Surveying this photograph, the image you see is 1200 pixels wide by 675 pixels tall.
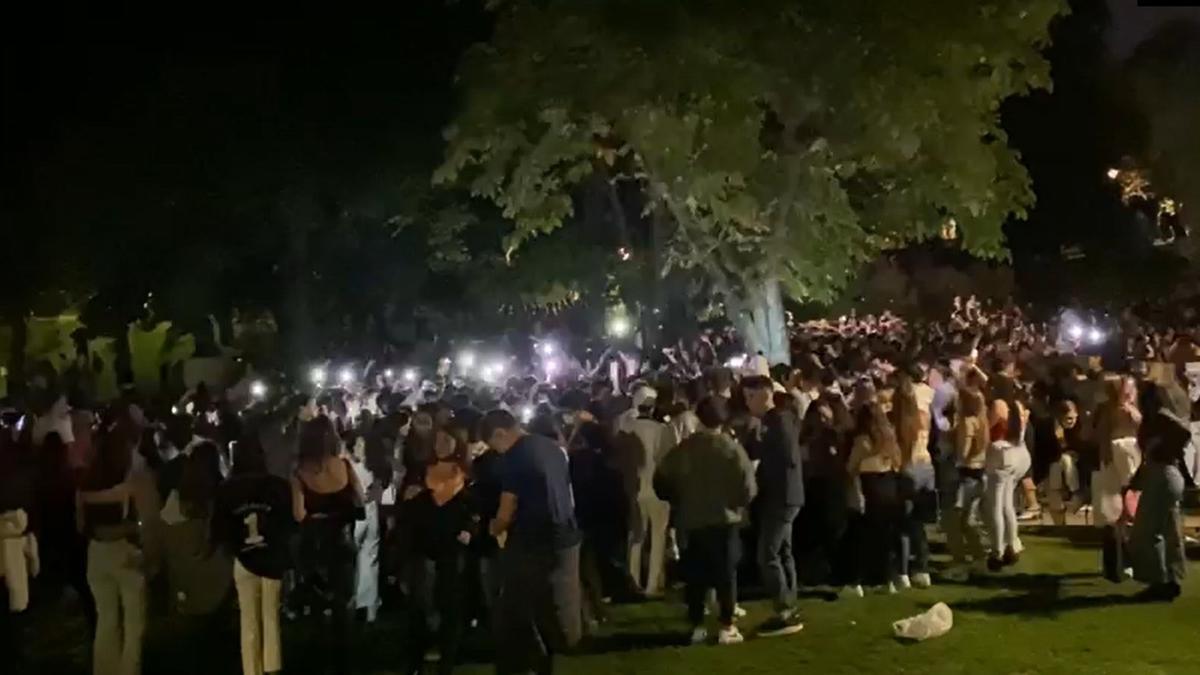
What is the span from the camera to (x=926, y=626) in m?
10.6

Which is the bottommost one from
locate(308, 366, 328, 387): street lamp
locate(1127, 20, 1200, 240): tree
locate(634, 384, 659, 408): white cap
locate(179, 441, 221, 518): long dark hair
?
locate(179, 441, 221, 518): long dark hair

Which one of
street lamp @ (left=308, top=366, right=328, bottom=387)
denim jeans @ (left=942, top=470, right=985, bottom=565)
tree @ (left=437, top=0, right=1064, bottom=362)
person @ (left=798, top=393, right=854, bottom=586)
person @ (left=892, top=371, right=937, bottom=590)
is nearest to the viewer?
person @ (left=892, top=371, right=937, bottom=590)

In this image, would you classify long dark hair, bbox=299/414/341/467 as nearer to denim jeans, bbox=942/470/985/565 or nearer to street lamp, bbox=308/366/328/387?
denim jeans, bbox=942/470/985/565

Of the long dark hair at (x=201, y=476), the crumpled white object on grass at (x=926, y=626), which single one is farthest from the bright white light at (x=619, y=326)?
the crumpled white object on grass at (x=926, y=626)

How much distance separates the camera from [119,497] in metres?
9.36

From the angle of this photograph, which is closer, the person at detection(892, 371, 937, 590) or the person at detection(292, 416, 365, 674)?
the person at detection(292, 416, 365, 674)

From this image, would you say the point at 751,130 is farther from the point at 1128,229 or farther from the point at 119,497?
the point at 1128,229

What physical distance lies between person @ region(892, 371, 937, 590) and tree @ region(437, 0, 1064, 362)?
281 inches

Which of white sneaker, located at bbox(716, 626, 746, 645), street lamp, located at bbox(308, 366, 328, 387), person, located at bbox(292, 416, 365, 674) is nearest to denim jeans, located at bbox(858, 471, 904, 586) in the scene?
white sneaker, located at bbox(716, 626, 746, 645)

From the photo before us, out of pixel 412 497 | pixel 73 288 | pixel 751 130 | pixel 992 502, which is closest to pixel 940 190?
pixel 751 130

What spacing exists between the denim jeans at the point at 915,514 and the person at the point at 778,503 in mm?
1261

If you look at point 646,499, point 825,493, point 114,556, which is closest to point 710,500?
point 646,499

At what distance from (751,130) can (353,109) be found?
13083mm

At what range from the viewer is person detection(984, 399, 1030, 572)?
1276 cm
